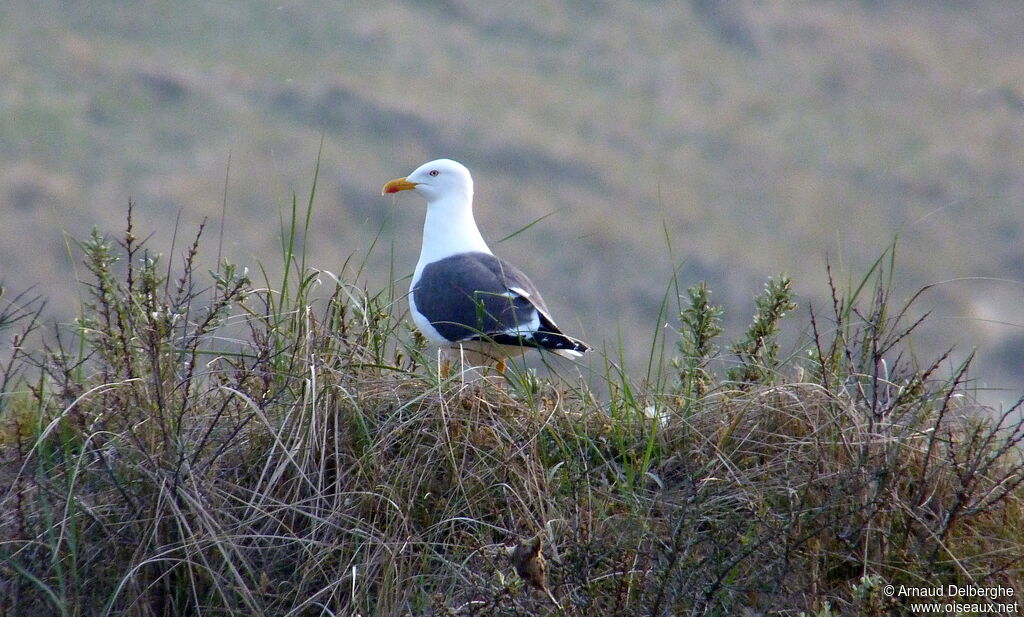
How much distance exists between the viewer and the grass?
2.86 meters

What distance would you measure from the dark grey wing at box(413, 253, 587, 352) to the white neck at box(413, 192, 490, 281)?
220 millimetres

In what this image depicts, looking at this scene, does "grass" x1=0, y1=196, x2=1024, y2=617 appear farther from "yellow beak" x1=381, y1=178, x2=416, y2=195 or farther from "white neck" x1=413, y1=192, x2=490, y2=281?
"yellow beak" x1=381, y1=178, x2=416, y2=195

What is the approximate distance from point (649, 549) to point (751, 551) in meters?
0.26

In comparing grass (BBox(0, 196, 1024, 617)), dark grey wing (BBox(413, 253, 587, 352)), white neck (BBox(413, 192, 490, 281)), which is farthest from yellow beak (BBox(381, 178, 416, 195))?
grass (BBox(0, 196, 1024, 617))

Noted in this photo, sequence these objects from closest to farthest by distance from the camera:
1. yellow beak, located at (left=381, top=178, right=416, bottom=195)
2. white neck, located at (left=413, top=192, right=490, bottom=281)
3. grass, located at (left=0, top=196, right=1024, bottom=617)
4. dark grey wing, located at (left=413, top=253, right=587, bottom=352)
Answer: grass, located at (left=0, top=196, right=1024, bottom=617) → dark grey wing, located at (left=413, top=253, right=587, bottom=352) → white neck, located at (left=413, top=192, right=490, bottom=281) → yellow beak, located at (left=381, top=178, right=416, bottom=195)

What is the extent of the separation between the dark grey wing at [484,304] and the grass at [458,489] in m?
0.97

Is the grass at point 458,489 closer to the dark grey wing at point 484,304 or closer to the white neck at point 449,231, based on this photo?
the dark grey wing at point 484,304

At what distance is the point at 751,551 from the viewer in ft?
8.73

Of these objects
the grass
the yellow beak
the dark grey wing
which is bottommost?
the grass

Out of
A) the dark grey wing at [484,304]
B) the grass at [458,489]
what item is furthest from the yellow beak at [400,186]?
the grass at [458,489]

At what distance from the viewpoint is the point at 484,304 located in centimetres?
474

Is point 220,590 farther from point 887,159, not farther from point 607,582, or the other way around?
point 887,159

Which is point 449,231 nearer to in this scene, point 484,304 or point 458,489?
point 484,304

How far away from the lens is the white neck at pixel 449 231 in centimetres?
528
